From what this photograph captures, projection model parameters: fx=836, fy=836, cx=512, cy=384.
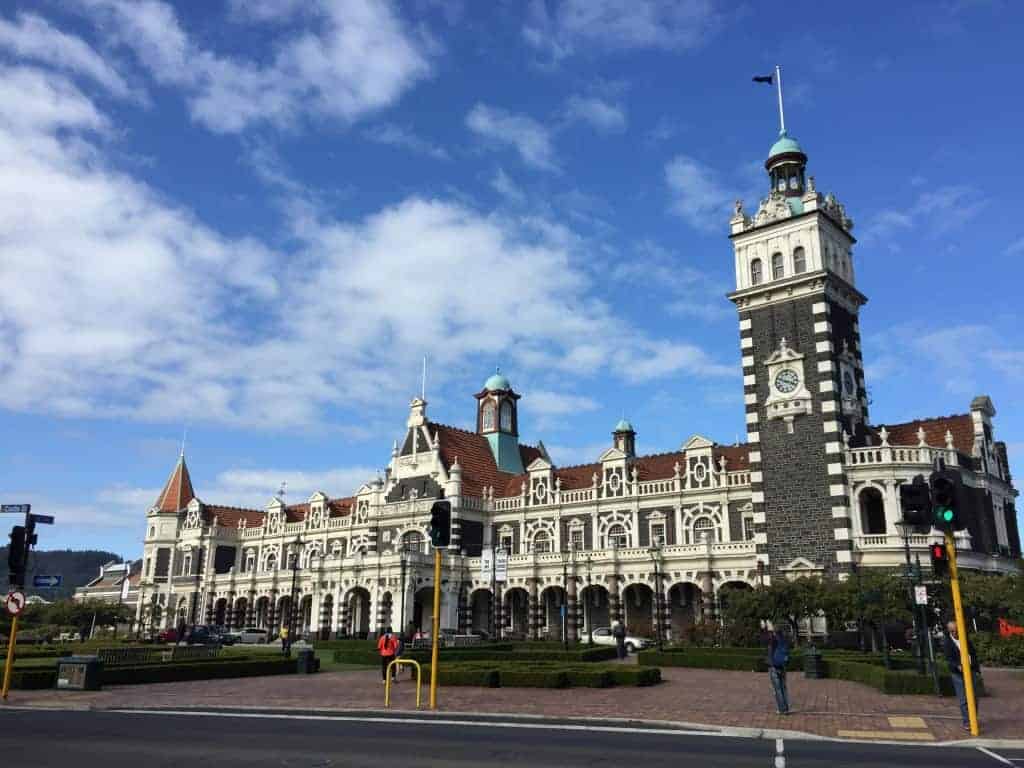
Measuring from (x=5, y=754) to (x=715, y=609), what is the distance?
44661 millimetres

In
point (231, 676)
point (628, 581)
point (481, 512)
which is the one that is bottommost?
point (231, 676)

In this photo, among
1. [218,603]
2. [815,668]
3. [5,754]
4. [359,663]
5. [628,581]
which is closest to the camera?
[5,754]

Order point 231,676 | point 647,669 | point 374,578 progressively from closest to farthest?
point 647,669
point 231,676
point 374,578

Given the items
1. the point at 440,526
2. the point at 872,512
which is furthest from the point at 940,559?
the point at 872,512

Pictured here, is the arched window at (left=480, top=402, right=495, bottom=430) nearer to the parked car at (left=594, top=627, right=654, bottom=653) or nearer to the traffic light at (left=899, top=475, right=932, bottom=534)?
the parked car at (left=594, top=627, right=654, bottom=653)

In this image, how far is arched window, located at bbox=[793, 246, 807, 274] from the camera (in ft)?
168

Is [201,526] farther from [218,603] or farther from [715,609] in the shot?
[715,609]

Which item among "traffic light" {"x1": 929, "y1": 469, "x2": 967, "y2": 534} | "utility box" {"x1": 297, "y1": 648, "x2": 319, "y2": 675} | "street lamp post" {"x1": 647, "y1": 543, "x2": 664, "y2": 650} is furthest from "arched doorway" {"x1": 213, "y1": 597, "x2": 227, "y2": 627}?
→ "traffic light" {"x1": 929, "y1": 469, "x2": 967, "y2": 534}

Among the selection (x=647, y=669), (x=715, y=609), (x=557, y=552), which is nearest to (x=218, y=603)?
(x=557, y=552)

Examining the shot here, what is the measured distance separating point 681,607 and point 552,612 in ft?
34.3

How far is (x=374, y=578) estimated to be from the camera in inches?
2515

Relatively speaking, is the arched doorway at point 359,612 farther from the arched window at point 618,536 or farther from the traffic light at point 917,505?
the traffic light at point 917,505

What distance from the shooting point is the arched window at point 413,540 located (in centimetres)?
6631

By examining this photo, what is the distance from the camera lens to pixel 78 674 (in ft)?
88.5
